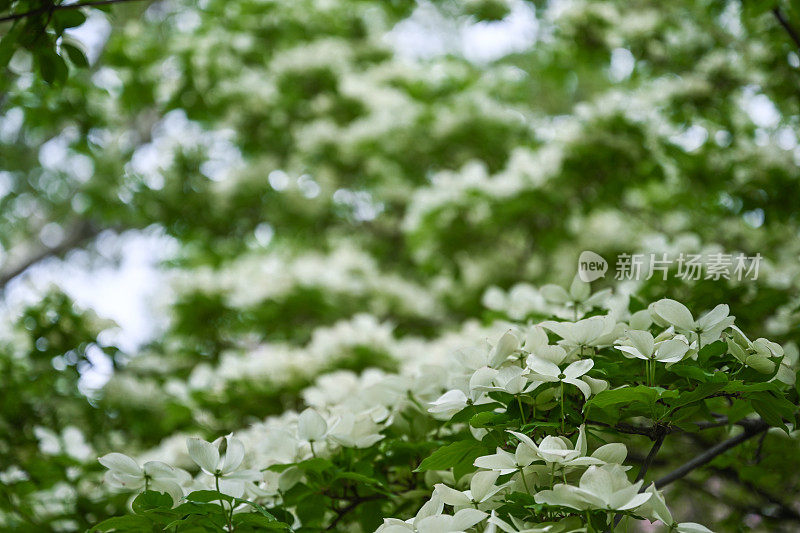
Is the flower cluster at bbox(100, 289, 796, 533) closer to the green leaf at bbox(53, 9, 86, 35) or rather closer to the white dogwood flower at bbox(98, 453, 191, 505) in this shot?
the white dogwood flower at bbox(98, 453, 191, 505)

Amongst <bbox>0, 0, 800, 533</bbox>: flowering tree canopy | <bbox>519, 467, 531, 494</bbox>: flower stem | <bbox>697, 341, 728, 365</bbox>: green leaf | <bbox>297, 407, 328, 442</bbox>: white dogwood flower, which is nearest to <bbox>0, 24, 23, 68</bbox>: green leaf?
<bbox>0, 0, 800, 533</bbox>: flowering tree canopy

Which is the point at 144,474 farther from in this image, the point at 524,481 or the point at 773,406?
the point at 773,406

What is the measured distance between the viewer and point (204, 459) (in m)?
1.00

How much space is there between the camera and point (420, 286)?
4438 mm

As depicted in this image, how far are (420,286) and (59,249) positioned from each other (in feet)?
14.5

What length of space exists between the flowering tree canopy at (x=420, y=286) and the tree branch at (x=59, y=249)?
0.33m

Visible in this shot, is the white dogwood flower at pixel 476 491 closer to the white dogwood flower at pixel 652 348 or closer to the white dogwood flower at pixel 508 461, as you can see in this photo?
the white dogwood flower at pixel 508 461

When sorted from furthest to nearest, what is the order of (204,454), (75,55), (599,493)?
(75,55)
(204,454)
(599,493)

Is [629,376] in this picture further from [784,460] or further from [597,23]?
[597,23]

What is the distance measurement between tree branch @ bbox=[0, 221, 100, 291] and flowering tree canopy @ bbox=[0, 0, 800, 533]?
33 centimetres

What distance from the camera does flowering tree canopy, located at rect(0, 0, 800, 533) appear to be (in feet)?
3.20

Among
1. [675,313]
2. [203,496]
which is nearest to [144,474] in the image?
[203,496]

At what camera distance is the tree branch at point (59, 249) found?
654 cm

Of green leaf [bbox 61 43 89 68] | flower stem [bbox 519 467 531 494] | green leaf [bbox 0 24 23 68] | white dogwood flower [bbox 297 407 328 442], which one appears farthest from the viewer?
green leaf [bbox 61 43 89 68]
